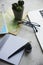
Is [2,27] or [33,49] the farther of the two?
[2,27]

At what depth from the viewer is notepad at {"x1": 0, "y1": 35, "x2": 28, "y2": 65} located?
85 centimetres

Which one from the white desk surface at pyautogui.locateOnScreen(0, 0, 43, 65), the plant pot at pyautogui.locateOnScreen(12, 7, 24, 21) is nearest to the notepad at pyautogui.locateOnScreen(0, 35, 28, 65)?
the white desk surface at pyautogui.locateOnScreen(0, 0, 43, 65)

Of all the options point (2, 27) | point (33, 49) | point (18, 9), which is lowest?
point (33, 49)

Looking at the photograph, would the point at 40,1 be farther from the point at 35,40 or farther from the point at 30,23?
the point at 35,40

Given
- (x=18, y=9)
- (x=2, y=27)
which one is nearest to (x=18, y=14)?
(x=18, y=9)

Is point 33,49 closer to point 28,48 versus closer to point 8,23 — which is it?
point 28,48

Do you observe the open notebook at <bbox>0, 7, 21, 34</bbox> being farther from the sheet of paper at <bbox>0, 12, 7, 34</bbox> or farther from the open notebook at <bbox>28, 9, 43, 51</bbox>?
the open notebook at <bbox>28, 9, 43, 51</bbox>

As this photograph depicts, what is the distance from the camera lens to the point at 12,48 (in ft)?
2.97

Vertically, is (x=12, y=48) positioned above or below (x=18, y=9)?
below

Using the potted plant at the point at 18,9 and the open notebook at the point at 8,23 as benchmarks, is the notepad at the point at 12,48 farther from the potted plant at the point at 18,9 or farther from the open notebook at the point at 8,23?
the potted plant at the point at 18,9

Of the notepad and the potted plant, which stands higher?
the potted plant

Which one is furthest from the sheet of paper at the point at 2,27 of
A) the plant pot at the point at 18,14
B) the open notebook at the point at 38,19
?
the open notebook at the point at 38,19

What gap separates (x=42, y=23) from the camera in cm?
111

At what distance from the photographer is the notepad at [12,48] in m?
0.85
